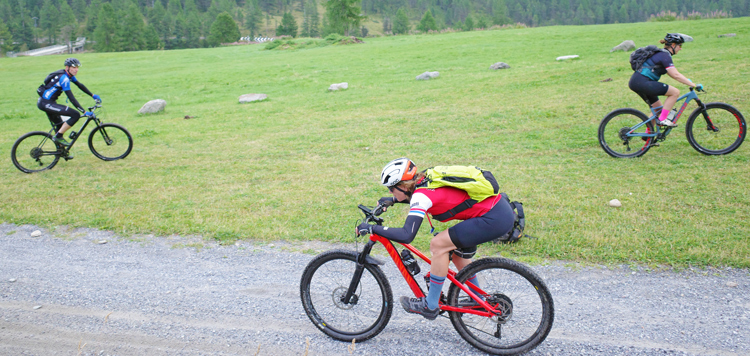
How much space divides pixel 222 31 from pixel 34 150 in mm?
117341

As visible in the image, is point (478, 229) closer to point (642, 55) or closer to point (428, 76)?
point (642, 55)

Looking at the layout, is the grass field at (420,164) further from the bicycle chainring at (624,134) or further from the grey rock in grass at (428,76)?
the grey rock in grass at (428,76)

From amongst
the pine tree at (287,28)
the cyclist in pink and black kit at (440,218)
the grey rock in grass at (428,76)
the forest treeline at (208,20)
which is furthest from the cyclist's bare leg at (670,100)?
the pine tree at (287,28)

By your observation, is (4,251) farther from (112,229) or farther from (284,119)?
(284,119)

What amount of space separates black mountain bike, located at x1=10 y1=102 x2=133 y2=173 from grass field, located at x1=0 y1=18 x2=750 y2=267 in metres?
0.37

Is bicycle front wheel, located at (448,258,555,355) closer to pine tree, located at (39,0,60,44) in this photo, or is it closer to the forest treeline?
the forest treeline

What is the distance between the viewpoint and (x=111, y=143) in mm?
13039

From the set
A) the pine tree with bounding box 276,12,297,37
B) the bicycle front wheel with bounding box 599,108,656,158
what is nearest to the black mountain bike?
the bicycle front wheel with bounding box 599,108,656,158

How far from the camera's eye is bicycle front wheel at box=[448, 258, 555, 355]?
4.13 m

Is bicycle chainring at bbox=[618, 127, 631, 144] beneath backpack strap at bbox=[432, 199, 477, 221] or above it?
beneath

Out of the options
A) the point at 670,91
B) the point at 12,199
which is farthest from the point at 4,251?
the point at 670,91

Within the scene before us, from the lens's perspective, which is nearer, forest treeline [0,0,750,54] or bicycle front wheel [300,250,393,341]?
bicycle front wheel [300,250,393,341]

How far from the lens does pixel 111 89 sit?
31.9 m

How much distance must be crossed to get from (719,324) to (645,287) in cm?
87
